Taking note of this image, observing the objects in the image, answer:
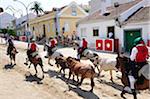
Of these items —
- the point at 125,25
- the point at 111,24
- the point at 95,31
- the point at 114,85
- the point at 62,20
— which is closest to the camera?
the point at 114,85

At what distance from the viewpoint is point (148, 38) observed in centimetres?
2538

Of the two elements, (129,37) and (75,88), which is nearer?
(75,88)

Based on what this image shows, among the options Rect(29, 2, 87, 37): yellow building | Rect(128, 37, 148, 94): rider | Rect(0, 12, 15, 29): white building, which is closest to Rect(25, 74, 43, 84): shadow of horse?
Rect(128, 37, 148, 94): rider

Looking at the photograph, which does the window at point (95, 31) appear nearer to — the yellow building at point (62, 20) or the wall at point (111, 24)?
the wall at point (111, 24)

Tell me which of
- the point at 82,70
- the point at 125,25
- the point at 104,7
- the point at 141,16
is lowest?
the point at 82,70

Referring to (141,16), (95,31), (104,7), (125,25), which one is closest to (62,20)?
(104,7)

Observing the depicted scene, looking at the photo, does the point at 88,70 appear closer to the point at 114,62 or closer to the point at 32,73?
the point at 114,62

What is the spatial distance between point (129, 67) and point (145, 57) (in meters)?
0.68

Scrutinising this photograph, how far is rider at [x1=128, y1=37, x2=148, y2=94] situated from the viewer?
10.4 metres

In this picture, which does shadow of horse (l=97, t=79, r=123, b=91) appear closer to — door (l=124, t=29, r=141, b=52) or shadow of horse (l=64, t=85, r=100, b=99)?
shadow of horse (l=64, t=85, r=100, b=99)

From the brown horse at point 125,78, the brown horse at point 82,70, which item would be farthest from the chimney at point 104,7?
the brown horse at point 125,78

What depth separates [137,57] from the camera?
10.5 metres

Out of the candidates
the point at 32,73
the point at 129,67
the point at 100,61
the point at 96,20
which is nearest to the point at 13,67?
the point at 32,73

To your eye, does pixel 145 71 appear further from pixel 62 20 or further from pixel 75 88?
pixel 62 20
